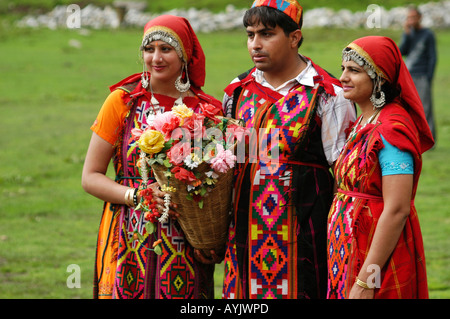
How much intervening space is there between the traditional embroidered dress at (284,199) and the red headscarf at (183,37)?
16.3 inches

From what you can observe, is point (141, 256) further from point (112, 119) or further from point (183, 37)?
point (183, 37)

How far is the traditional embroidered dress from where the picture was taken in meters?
4.02

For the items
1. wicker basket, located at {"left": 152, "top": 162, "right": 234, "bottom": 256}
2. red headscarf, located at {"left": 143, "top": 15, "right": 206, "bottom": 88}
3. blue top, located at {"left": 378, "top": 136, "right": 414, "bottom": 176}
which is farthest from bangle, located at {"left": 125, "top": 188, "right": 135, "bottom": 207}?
blue top, located at {"left": 378, "top": 136, "right": 414, "bottom": 176}

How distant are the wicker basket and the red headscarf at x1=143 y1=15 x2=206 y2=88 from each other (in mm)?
719

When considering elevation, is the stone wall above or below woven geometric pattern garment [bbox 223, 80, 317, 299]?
above

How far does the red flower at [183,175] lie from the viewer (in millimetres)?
3611

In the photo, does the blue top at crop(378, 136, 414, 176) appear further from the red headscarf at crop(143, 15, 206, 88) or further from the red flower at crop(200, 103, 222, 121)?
the red headscarf at crop(143, 15, 206, 88)

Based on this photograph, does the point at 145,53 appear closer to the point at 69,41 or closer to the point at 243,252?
the point at 243,252

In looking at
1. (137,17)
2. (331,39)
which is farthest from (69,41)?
(331,39)

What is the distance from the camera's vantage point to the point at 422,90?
12344 millimetres

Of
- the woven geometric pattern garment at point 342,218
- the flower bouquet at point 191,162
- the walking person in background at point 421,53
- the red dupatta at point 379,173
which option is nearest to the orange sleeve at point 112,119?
the flower bouquet at point 191,162

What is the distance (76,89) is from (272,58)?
14.6 meters

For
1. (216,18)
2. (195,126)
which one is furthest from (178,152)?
(216,18)

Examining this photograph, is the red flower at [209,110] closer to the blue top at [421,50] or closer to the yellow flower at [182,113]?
the yellow flower at [182,113]
